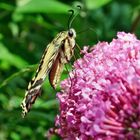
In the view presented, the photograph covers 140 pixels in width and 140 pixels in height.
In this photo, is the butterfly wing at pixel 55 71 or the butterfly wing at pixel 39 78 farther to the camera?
the butterfly wing at pixel 55 71

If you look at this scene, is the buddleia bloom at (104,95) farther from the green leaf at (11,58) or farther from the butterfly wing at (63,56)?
the green leaf at (11,58)

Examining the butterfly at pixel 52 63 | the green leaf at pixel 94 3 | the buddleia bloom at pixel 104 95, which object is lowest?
the buddleia bloom at pixel 104 95

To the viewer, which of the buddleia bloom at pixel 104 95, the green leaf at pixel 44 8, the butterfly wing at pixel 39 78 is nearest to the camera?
the buddleia bloom at pixel 104 95

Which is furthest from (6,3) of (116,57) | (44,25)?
(116,57)

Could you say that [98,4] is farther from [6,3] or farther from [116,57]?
[116,57]

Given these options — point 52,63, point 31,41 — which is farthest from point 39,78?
point 31,41

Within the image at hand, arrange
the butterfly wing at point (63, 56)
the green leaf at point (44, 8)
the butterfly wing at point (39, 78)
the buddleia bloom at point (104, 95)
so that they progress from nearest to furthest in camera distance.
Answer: the buddleia bloom at point (104, 95)
the butterfly wing at point (39, 78)
the butterfly wing at point (63, 56)
the green leaf at point (44, 8)

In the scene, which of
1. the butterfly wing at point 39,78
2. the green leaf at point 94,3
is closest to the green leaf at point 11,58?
the green leaf at point 94,3

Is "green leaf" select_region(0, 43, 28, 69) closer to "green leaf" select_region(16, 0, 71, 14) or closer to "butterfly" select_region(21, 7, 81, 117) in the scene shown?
"green leaf" select_region(16, 0, 71, 14)
